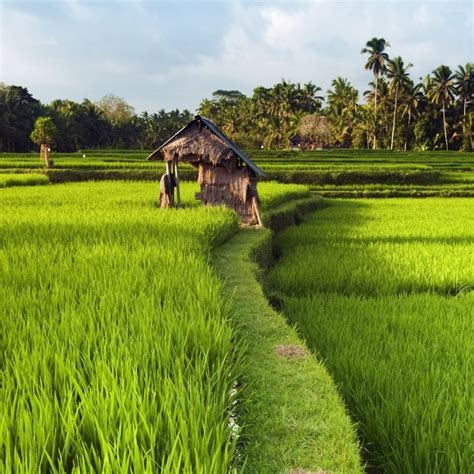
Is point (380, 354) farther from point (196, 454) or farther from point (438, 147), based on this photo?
point (438, 147)

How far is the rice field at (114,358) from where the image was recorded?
4.17ft

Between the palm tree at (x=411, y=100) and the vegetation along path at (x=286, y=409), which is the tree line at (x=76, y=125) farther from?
the vegetation along path at (x=286, y=409)

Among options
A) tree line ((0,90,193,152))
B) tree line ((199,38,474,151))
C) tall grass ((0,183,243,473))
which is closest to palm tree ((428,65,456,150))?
tree line ((199,38,474,151))

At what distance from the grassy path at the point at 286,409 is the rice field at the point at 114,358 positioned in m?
0.11

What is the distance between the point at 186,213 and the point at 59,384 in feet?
15.4

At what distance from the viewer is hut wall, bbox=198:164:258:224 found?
7328mm

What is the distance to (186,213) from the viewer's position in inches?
246

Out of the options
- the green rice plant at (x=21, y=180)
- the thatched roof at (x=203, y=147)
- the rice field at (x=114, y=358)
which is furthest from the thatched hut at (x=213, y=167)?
the green rice plant at (x=21, y=180)

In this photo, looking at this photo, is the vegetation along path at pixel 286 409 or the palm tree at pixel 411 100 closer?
the vegetation along path at pixel 286 409

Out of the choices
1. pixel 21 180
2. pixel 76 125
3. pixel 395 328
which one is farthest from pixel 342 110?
pixel 395 328

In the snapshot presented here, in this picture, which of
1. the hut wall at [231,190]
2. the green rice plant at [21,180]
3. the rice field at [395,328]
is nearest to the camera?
the rice field at [395,328]

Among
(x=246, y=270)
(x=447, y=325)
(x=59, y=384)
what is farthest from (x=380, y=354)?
(x=59, y=384)

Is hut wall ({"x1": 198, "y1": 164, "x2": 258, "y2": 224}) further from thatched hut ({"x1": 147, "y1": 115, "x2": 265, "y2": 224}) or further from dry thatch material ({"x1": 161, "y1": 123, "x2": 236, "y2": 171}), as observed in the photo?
dry thatch material ({"x1": 161, "y1": 123, "x2": 236, "y2": 171})

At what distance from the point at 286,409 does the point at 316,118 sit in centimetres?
3810
